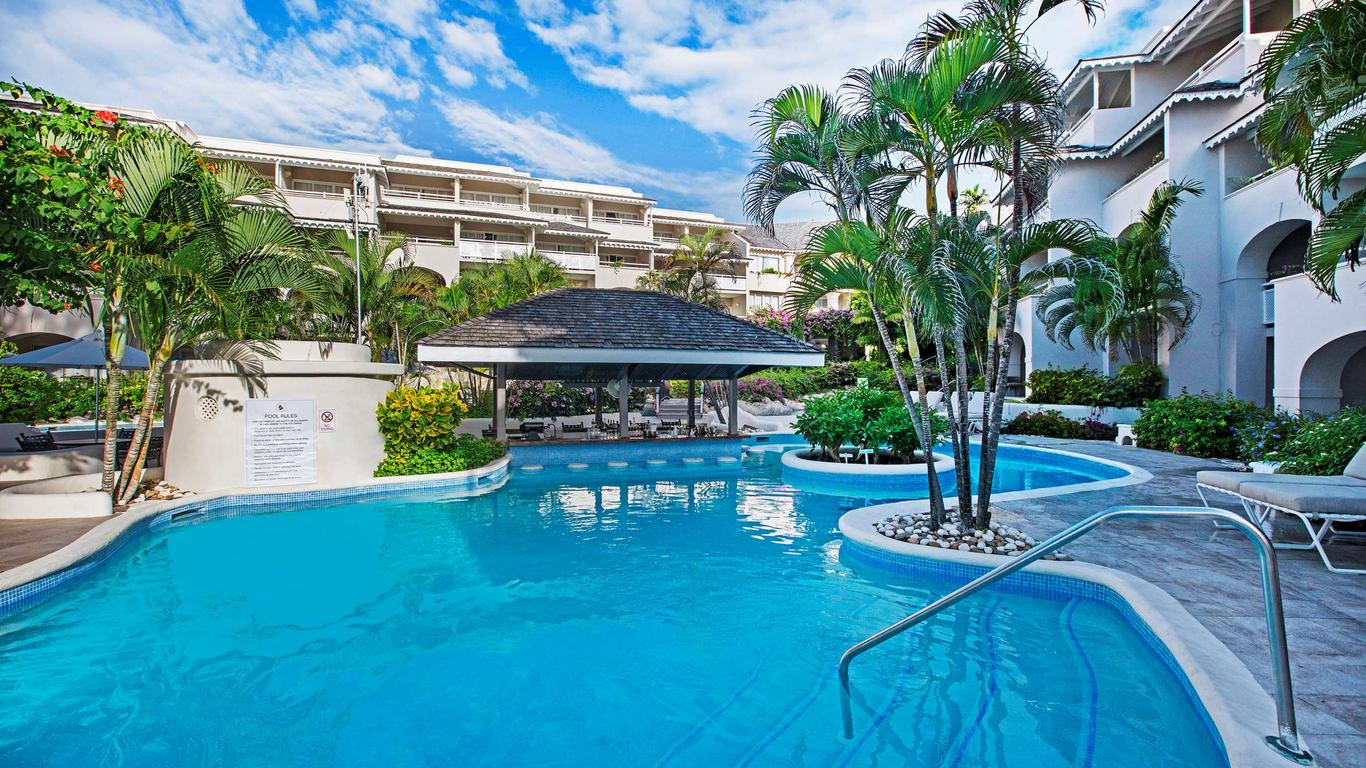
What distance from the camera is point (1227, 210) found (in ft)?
59.2

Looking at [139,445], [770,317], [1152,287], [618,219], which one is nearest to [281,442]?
[139,445]

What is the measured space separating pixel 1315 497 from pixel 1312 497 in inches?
0.8

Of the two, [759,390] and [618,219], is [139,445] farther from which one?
[618,219]

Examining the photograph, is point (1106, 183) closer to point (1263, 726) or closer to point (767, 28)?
point (767, 28)

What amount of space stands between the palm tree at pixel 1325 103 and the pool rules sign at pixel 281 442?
14327 mm

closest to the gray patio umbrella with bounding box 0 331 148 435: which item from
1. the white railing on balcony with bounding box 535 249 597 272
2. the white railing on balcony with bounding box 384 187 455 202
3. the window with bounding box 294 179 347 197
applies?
the window with bounding box 294 179 347 197

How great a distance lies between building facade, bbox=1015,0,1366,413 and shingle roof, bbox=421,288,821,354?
926cm

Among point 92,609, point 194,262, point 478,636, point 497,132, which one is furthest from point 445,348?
point 497,132

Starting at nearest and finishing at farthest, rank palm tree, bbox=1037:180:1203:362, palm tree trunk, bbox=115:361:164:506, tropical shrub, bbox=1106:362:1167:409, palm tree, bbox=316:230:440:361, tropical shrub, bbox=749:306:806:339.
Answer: palm tree trunk, bbox=115:361:164:506
palm tree, bbox=1037:180:1203:362
tropical shrub, bbox=1106:362:1167:409
palm tree, bbox=316:230:440:361
tropical shrub, bbox=749:306:806:339

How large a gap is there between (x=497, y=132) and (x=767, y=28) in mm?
33861

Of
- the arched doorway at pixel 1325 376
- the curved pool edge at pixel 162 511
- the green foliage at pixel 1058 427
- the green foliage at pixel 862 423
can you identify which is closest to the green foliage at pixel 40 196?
the curved pool edge at pixel 162 511

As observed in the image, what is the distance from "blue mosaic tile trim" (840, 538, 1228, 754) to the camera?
4.98 m

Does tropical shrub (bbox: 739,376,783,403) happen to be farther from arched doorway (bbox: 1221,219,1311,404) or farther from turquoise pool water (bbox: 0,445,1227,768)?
turquoise pool water (bbox: 0,445,1227,768)

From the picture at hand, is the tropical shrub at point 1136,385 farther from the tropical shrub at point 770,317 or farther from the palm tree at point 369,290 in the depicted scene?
the palm tree at point 369,290
